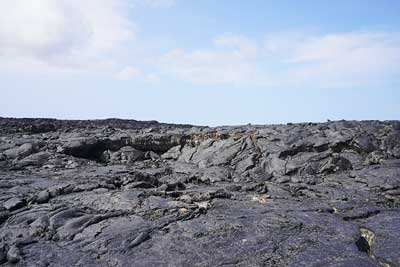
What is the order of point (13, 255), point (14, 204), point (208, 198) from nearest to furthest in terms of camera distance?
1. point (13, 255)
2. point (14, 204)
3. point (208, 198)

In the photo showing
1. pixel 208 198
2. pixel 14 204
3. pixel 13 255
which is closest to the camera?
pixel 13 255

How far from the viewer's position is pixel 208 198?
802 centimetres

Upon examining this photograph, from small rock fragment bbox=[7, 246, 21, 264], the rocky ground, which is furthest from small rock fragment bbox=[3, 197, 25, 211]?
small rock fragment bbox=[7, 246, 21, 264]

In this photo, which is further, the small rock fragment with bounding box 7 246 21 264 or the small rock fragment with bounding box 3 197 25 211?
the small rock fragment with bounding box 3 197 25 211

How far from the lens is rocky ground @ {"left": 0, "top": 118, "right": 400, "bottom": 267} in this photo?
5.91m

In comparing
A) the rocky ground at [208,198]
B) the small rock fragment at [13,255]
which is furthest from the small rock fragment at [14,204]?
the small rock fragment at [13,255]

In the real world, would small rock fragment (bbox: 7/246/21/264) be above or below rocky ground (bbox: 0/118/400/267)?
below

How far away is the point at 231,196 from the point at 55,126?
1237 cm

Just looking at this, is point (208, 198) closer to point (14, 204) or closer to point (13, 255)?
point (13, 255)

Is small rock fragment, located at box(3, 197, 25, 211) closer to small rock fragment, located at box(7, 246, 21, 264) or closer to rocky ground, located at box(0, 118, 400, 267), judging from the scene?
rocky ground, located at box(0, 118, 400, 267)

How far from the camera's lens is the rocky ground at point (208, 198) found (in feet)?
19.4

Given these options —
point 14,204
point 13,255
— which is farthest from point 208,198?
point 14,204

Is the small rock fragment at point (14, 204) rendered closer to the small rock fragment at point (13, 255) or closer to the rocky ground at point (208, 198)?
the rocky ground at point (208, 198)

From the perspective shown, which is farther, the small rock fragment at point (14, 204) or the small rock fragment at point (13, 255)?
the small rock fragment at point (14, 204)
